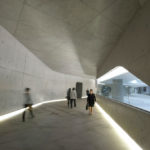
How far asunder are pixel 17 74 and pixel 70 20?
426 cm

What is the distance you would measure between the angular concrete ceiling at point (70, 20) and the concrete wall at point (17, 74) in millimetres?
720

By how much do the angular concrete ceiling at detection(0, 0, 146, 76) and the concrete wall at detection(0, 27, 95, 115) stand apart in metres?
0.72

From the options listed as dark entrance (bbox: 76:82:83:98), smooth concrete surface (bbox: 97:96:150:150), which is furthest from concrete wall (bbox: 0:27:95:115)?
dark entrance (bbox: 76:82:83:98)

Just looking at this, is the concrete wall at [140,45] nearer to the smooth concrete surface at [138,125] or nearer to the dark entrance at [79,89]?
the smooth concrete surface at [138,125]

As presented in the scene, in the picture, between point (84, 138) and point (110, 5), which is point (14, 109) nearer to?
point (84, 138)

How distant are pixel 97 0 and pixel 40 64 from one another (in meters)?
7.57

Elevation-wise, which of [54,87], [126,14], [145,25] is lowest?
[54,87]

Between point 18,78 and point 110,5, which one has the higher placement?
point 110,5

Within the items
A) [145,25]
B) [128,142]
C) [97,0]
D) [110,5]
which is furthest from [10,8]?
[128,142]

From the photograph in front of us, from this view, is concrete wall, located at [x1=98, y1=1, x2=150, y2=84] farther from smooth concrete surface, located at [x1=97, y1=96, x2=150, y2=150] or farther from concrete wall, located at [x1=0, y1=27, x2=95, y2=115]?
concrete wall, located at [x1=0, y1=27, x2=95, y2=115]

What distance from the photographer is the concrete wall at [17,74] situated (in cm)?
504

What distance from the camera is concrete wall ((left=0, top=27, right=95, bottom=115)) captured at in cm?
504

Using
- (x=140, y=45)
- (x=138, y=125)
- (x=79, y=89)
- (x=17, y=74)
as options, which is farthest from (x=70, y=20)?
(x=79, y=89)

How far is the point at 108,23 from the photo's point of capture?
157 inches
